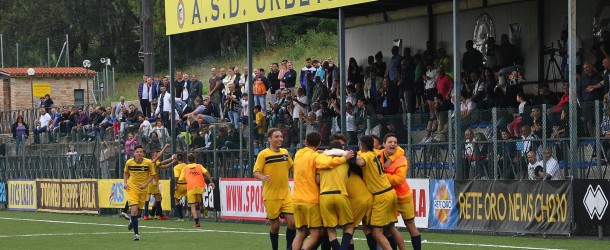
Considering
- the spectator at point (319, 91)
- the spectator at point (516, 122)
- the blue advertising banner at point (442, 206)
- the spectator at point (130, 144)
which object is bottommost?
the blue advertising banner at point (442, 206)

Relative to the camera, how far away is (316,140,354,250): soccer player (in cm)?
1498

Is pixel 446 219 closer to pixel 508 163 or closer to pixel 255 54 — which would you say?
pixel 508 163

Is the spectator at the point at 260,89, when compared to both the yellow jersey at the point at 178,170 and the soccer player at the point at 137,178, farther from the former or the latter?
the soccer player at the point at 137,178

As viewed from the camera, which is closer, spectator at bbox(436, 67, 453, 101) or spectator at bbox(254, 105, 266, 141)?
spectator at bbox(436, 67, 453, 101)

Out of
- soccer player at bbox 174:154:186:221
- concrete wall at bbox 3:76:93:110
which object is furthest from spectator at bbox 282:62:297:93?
concrete wall at bbox 3:76:93:110

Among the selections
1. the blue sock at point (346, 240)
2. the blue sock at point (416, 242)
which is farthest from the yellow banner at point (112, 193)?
the blue sock at point (346, 240)

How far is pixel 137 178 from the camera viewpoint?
81.7ft

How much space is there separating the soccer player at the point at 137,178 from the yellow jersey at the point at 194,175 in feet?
12.9

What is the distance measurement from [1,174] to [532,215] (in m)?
25.3

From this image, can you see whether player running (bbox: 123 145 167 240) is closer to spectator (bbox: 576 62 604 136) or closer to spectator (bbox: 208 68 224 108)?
spectator (bbox: 576 62 604 136)

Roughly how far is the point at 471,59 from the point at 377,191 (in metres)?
14.2

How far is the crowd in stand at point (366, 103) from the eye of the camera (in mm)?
22656

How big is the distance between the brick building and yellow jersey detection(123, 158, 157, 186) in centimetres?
2987

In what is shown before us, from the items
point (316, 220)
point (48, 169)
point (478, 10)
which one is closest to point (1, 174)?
point (48, 169)
